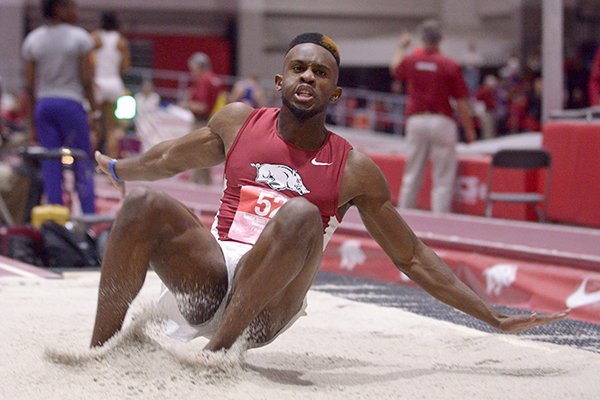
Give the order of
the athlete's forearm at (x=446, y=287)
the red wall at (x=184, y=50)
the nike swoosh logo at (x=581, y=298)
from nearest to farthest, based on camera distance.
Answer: the athlete's forearm at (x=446, y=287) → the nike swoosh logo at (x=581, y=298) → the red wall at (x=184, y=50)

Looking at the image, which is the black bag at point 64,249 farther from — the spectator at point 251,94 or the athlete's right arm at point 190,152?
the spectator at point 251,94

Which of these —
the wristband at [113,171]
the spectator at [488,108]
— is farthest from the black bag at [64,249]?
the spectator at [488,108]

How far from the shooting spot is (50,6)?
24.4 feet

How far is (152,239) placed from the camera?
314 cm

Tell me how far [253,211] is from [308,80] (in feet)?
1.49

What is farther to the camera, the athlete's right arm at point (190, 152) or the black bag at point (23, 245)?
the black bag at point (23, 245)

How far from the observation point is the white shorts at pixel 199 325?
327 cm

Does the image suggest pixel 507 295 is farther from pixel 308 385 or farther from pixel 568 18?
pixel 568 18

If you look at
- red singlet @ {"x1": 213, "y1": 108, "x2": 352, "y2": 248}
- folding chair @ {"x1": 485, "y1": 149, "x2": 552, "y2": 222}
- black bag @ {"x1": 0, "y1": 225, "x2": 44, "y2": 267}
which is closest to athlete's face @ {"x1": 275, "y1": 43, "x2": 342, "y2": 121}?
red singlet @ {"x1": 213, "y1": 108, "x2": 352, "y2": 248}

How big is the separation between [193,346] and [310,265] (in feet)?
2.73

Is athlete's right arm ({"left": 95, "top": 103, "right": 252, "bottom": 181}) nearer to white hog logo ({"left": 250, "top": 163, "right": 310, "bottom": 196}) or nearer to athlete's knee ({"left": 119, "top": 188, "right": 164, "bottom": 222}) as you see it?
white hog logo ({"left": 250, "top": 163, "right": 310, "bottom": 196})

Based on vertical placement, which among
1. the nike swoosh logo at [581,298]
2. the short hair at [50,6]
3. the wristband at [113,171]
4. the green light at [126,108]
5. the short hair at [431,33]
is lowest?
the nike swoosh logo at [581,298]

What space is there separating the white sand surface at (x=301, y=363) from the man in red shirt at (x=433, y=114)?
432cm

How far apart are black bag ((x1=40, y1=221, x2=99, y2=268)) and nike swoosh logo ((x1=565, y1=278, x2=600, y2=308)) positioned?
2989mm
